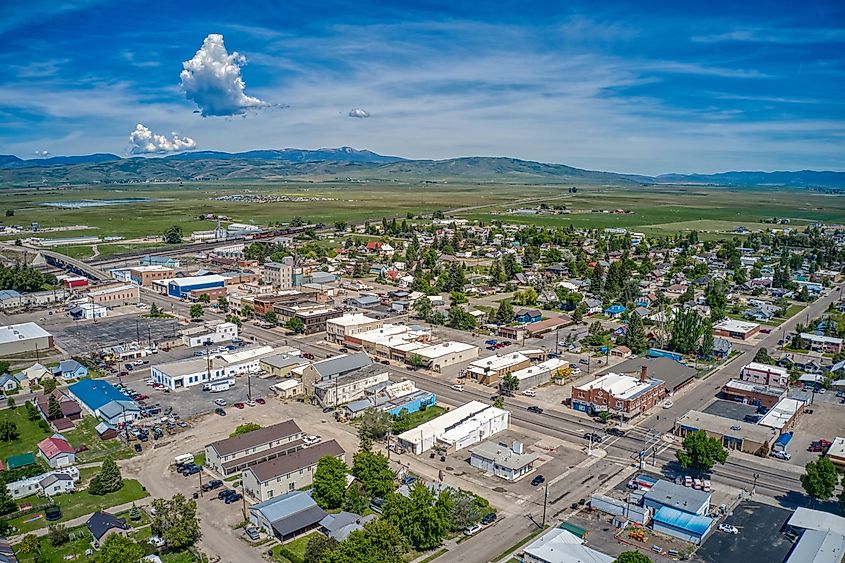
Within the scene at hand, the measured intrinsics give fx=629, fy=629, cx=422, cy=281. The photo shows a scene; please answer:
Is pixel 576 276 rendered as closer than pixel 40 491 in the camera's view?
No

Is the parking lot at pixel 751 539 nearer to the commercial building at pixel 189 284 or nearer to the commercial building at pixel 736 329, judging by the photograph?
the commercial building at pixel 736 329

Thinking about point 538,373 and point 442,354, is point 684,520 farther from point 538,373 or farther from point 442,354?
point 442,354

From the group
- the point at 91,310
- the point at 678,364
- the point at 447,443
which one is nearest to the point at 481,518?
the point at 447,443

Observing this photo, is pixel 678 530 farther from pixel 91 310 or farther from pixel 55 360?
pixel 91 310

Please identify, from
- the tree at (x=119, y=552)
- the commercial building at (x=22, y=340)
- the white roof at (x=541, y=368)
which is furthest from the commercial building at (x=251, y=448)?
the commercial building at (x=22, y=340)

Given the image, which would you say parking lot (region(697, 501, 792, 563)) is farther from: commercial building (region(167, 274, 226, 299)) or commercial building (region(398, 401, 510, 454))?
commercial building (region(167, 274, 226, 299))

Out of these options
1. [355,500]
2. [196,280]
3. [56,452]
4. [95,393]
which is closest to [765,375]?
[355,500]
